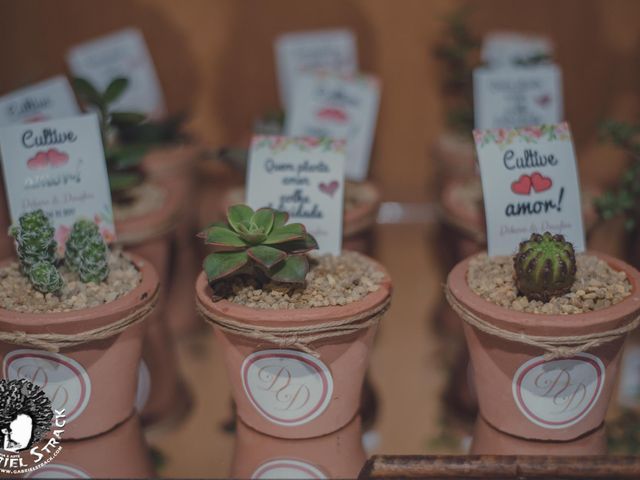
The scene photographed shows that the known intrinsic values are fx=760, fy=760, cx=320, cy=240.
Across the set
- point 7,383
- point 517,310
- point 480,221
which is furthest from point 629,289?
point 7,383

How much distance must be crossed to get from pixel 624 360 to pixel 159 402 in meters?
1.09

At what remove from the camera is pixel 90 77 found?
2191mm

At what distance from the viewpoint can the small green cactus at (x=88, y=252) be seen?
144 cm

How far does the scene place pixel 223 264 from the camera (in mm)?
1342

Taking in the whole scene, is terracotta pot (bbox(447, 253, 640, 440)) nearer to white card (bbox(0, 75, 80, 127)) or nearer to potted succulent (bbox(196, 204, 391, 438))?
potted succulent (bbox(196, 204, 391, 438))

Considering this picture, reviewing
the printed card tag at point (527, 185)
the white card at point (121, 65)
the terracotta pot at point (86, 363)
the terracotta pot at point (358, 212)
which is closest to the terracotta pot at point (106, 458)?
the terracotta pot at point (86, 363)

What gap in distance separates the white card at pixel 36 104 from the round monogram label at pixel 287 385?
0.80 metres

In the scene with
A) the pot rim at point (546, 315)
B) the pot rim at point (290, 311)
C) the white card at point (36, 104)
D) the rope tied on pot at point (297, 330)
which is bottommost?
the rope tied on pot at point (297, 330)

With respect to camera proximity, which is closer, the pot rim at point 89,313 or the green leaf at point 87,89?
the pot rim at point 89,313

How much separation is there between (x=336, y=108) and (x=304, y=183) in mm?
463

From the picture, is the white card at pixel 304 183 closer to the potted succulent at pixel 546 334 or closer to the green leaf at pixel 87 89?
the potted succulent at pixel 546 334

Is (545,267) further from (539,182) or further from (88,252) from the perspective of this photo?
(88,252)

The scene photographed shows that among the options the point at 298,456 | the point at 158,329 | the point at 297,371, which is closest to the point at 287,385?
the point at 297,371

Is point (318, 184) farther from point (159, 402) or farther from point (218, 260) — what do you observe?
point (159, 402)
